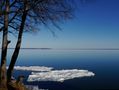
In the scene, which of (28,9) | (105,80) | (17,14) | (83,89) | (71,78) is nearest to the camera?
(28,9)

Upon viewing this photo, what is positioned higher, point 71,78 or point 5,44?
point 5,44

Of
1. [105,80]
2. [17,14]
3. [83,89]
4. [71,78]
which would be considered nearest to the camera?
[17,14]

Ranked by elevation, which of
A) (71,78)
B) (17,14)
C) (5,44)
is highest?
(17,14)

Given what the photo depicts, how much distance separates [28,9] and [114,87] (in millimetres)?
42565

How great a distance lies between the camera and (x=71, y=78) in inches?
2534

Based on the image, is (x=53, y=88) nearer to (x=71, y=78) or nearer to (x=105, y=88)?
(x=105, y=88)

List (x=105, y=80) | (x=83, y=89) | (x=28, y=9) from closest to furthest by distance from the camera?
1. (x=28, y=9)
2. (x=83, y=89)
3. (x=105, y=80)

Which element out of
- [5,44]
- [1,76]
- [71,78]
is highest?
[5,44]

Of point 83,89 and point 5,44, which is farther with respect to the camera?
point 83,89

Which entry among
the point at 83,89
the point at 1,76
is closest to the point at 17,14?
the point at 1,76

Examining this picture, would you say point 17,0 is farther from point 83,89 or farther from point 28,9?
point 83,89

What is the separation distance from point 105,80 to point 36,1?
51.6 metres

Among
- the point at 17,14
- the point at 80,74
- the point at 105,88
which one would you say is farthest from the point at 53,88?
the point at 17,14

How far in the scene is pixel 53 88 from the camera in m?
49.7
